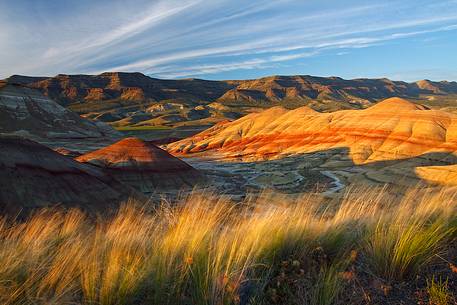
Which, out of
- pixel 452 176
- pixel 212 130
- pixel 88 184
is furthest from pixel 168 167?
pixel 212 130

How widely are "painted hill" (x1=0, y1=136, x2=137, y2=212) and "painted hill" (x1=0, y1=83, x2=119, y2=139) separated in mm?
83266

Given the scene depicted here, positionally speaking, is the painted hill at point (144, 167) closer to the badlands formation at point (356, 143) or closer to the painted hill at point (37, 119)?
the badlands formation at point (356, 143)

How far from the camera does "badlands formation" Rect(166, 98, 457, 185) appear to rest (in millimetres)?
53531

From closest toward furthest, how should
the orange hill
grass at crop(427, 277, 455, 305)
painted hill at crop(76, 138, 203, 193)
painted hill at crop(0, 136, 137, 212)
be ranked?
grass at crop(427, 277, 455, 305) < painted hill at crop(0, 136, 137, 212) < painted hill at crop(76, 138, 203, 193) < the orange hill

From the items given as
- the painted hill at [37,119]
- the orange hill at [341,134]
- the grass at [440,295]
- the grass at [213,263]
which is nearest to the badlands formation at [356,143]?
the orange hill at [341,134]

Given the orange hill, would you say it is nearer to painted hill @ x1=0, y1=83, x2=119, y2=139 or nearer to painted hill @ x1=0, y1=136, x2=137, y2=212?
painted hill @ x1=0, y1=83, x2=119, y2=139

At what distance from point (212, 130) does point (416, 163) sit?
67424mm

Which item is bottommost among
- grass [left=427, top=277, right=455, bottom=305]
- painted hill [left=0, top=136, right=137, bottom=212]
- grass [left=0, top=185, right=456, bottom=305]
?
painted hill [left=0, top=136, right=137, bottom=212]

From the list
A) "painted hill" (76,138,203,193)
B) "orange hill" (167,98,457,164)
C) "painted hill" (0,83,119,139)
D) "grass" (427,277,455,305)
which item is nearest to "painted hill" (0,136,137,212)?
"painted hill" (76,138,203,193)

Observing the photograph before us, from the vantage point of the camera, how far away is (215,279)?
3852 millimetres

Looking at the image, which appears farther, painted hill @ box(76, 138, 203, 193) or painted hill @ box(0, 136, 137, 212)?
painted hill @ box(76, 138, 203, 193)

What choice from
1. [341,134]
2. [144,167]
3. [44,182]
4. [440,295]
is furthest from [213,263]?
[341,134]

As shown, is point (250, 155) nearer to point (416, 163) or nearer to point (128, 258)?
point (416, 163)

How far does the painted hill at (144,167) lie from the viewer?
4747 centimetres
